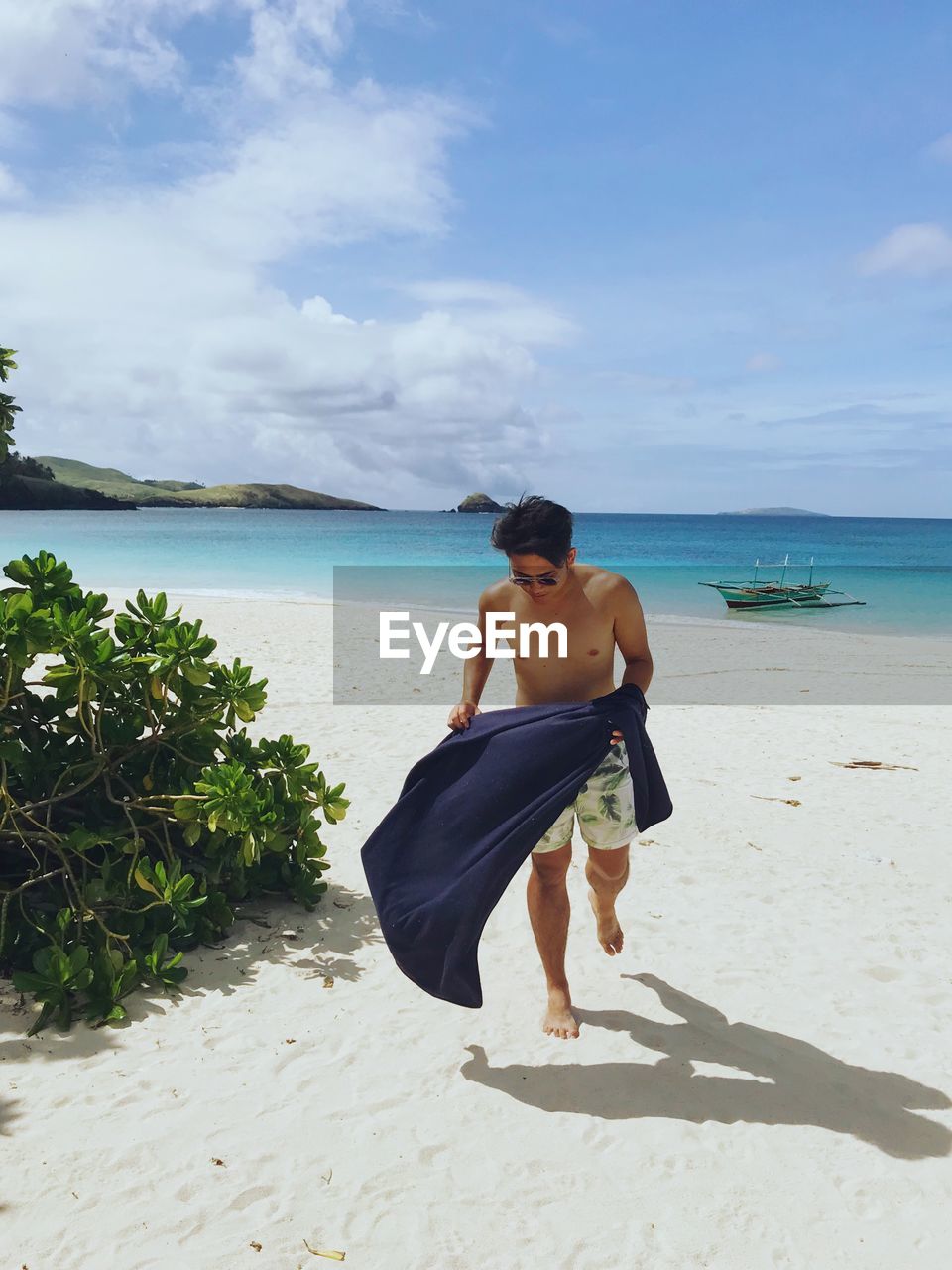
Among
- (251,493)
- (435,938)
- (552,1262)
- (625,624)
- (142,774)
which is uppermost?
(251,493)

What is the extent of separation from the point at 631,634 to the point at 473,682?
2.12ft

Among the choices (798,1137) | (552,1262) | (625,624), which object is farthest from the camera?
(625,624)

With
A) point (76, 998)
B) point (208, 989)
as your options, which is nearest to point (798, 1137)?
point (208, 989)

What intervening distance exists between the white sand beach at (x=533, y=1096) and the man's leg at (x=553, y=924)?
0.09 metres

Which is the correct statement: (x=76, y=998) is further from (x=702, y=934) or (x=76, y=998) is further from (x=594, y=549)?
(x=594, y=549)

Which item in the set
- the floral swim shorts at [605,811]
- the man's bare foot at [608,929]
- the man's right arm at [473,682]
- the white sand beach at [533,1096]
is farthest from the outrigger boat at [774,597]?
the floral swim shorts at [605,811]

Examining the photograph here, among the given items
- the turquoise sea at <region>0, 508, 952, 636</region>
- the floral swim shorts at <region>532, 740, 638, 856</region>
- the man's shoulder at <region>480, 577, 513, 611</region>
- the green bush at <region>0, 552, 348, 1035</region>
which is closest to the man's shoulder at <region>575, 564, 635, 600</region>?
the man's shoulder at <region>480, 577, 513, 611</region>

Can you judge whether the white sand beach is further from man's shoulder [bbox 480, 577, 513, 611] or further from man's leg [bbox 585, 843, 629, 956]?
man's shoulder [bbox 480, 577, 513, 611]

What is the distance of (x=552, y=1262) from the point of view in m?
2.38

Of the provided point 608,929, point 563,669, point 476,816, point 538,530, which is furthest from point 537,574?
point 608,929

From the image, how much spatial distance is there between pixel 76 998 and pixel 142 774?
947 millimetres

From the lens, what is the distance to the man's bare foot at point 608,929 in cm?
381

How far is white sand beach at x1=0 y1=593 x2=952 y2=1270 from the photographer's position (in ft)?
8.11

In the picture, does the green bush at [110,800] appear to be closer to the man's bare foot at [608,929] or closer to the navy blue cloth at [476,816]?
the navy blue cloth at [476,816]
